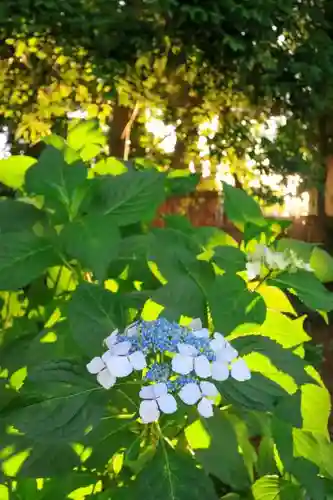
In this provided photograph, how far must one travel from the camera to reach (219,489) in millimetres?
683

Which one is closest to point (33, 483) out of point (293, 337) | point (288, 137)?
point (293, 337)

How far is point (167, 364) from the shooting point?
1.77ft

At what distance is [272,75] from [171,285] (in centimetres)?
160

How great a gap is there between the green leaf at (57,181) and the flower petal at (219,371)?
232mm

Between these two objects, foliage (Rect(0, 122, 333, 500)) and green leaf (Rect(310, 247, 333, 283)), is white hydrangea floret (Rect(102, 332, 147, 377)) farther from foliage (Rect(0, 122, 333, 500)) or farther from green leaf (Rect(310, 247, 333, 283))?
green leaf (Rect(310, 247, 333, 283))

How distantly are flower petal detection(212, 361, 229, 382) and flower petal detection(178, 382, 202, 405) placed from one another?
0.07 ft

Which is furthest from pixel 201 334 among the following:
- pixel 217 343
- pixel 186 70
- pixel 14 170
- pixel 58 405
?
pixel 186 70

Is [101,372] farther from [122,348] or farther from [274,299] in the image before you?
[274,299]

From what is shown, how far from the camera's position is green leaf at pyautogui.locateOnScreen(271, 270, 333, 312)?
68 centimetres

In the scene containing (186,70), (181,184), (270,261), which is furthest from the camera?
(186,70)

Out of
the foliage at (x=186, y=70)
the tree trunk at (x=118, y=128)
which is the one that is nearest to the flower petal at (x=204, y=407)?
the foliage at (x=186, y=70)

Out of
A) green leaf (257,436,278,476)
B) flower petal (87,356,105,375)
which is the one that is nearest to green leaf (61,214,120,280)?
flower petal (87,356,105,375)

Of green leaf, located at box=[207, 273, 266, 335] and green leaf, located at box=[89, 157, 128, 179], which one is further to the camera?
green leaf, located at box=[89, 157, 128, 179]

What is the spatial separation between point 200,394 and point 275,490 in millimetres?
185
